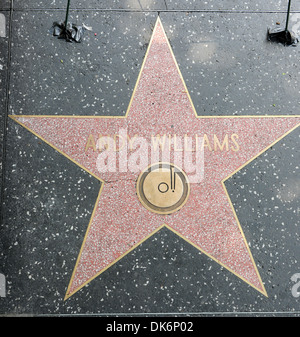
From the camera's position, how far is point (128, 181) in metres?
2.16

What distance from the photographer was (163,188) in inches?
84.9

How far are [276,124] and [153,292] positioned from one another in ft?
4.84

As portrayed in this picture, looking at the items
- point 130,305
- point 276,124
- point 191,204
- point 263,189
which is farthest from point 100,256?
point 276,124

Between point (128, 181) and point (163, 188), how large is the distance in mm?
254

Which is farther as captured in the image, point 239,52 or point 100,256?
point 239,52

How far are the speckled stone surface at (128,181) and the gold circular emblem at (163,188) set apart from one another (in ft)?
0.60

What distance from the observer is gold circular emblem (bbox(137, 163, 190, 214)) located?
2139 millimetres

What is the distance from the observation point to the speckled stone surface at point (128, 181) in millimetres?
2107

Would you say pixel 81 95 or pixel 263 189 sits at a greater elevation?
pixel 81 95

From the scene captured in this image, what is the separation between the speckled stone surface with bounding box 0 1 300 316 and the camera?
2.11 m

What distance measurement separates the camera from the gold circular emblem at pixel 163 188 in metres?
2.14

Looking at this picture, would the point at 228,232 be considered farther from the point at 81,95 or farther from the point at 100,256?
the point at 81,95

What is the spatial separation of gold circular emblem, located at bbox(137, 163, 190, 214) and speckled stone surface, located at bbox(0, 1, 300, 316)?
0.18 m

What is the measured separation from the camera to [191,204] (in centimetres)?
215
